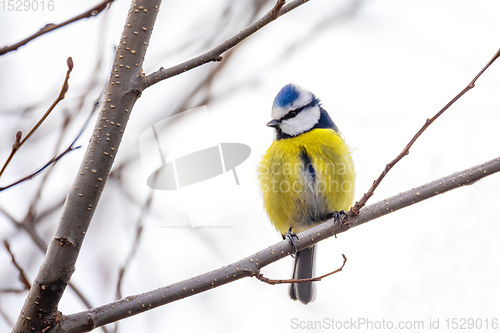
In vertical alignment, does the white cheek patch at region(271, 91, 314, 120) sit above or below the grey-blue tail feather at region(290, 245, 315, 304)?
above

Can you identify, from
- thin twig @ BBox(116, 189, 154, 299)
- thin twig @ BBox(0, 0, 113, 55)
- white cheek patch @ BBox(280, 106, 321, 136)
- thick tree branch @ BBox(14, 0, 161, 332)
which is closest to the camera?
thin twig @ BBox(0, 0, 113, 55)

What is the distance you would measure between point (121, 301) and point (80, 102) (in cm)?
93

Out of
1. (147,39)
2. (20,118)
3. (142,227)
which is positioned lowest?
(142,227)

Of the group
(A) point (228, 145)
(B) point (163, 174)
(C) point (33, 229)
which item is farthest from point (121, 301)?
(A) point (228, 145)

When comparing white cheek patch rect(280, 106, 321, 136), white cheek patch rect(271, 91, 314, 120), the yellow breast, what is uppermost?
white cheek patch rect(271, 91, 314, 120)

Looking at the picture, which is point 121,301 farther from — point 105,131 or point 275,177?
point 275,177

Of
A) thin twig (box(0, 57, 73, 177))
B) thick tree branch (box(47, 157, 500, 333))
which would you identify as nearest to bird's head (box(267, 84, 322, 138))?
thick tree branch (box(47, 157, 500, 333))

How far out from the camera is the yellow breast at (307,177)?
298cm

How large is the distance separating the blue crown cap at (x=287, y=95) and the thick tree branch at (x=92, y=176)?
190cm

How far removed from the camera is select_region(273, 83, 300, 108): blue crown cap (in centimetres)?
344

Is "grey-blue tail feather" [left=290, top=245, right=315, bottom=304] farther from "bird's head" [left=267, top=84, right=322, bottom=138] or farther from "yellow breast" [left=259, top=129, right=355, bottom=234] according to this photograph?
"bird's head" [left=267, top=84, right=322, bottom=138]

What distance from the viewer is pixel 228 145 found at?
2891 mm

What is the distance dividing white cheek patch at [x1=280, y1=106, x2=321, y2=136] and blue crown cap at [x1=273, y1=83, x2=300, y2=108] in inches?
4.3

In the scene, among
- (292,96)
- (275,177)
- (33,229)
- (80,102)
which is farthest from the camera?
(292,96)
